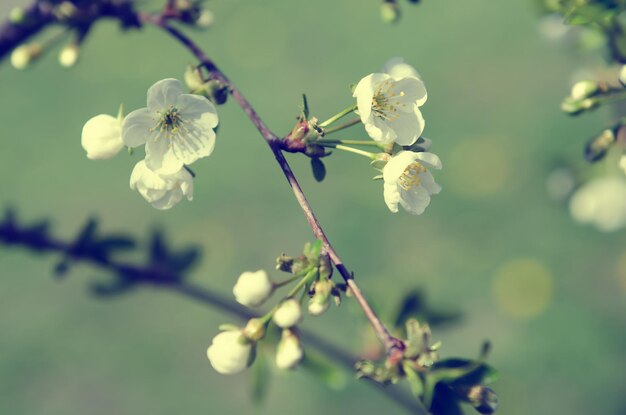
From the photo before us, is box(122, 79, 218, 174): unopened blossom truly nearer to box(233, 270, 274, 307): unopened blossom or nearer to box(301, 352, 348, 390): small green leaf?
box(233, 270, 274, 307): unopened blossom

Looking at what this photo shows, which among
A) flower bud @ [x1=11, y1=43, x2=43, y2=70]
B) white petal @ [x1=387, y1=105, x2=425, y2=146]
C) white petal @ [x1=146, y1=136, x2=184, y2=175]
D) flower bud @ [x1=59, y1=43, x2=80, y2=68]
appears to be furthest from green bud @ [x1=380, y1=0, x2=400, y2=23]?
flower bud @ [x1=11, y1=43, x2=43, y2=70]

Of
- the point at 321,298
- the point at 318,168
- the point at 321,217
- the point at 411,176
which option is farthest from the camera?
the point at 321,217

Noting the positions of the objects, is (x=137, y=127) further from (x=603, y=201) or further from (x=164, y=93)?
(x=603, y=201)

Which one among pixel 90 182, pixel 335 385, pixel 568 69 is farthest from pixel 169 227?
pixel 568 69

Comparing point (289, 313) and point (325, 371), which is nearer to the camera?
point (289, 313)

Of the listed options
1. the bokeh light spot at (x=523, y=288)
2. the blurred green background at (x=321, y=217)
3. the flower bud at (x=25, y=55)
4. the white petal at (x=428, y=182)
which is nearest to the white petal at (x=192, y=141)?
the white petal at (x=428, y=182)

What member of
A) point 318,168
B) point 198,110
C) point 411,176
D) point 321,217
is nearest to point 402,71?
point 411,176

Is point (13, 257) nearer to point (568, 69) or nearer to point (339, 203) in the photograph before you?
point (339, 203)

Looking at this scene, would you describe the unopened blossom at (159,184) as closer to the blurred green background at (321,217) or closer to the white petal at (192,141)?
the white petal at (192,141)
